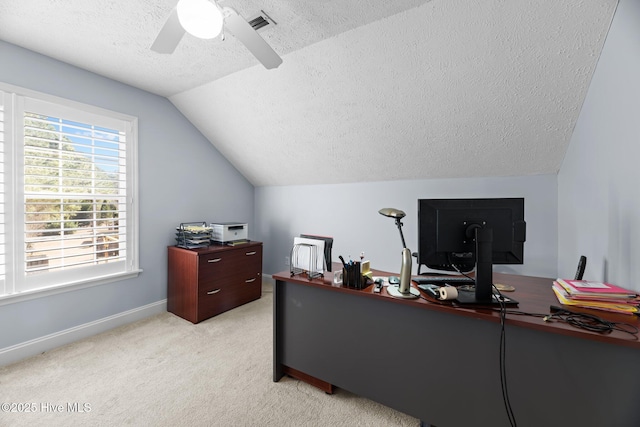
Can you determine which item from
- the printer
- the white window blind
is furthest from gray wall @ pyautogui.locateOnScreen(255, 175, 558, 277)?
the white window blind

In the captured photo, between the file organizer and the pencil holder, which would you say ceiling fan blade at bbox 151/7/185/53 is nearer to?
the file organizer

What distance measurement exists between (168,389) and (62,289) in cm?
145

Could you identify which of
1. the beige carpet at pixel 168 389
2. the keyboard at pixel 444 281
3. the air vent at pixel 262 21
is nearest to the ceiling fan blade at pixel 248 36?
the air vent at pixel 262 21

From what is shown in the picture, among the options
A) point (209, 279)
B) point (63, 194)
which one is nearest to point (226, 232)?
point (209, 279)

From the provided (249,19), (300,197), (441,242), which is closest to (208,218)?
(300,197)

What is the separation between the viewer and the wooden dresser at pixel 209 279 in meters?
2.85

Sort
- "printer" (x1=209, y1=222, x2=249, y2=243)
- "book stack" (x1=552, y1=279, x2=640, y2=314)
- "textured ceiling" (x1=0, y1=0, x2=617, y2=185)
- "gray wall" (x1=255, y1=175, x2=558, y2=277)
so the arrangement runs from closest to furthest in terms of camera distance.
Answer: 1. "book stack" (x1=552, y1=279, x2=640, y2=314)
2. "textured ceiling" (x1=0, y1=0, x2=617, y2=185)
3. "gray wall" (x1=255, y1=175, x2=558, y2=277)
4. "printer" (x1=209, y1=222, x2=249, y2=243)

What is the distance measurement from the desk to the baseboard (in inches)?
75.6

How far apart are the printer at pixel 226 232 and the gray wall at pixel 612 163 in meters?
3.36

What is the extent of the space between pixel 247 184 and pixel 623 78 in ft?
13.2

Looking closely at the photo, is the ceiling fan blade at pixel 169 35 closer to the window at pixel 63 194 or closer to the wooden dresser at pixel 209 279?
the window at pixel 63 194

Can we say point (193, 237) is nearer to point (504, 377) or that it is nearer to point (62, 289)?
point (62, 289)

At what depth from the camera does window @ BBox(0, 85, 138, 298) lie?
2.11 m

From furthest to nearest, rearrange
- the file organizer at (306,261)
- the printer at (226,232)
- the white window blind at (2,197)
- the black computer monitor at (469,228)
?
the printer at (226,232), the white window blind at (2,197), the file organizer at (306,261), the black computer monitor at (469,228)
